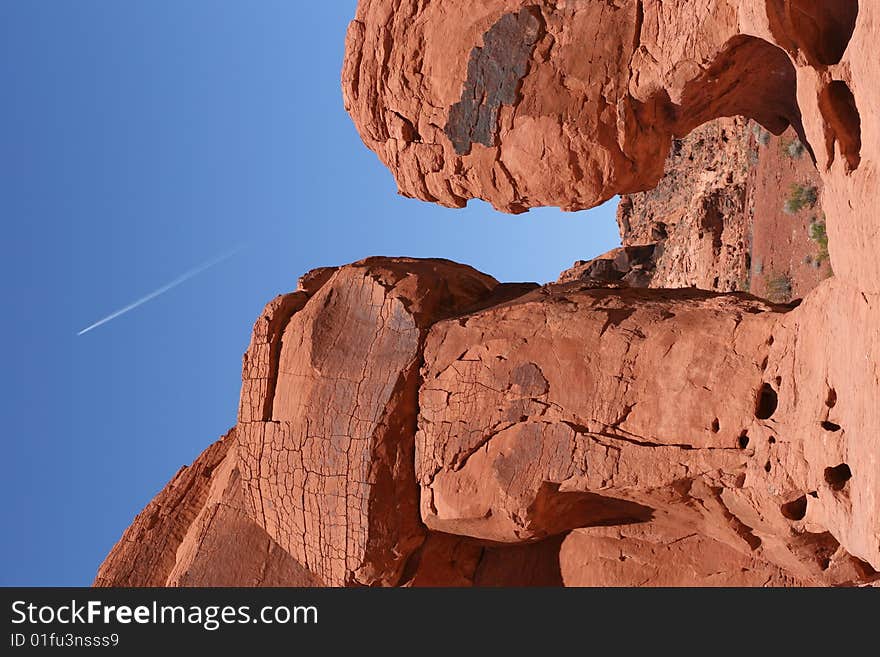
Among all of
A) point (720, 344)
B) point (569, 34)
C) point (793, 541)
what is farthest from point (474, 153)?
point (793, 541)

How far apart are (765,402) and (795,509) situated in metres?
0.78

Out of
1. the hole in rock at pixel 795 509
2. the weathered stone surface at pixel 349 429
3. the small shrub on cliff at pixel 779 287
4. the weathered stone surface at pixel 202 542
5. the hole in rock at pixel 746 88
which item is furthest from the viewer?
the small shrub on cliff at pixel 779 287

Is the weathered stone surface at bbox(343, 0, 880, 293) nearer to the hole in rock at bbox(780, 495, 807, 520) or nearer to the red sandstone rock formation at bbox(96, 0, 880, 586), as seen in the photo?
the red sandstone rock formation at bbox(96, 0, 880, 586)

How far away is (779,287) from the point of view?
52.5 ft

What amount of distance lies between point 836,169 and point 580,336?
2.45 meters

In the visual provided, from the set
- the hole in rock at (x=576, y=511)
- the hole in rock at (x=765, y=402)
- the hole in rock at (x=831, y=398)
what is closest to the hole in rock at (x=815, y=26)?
the hole in rock at (x=831, y=398)

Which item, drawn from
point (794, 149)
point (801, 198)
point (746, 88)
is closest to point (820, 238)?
point (801, 198)

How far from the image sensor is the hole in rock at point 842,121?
5062mm

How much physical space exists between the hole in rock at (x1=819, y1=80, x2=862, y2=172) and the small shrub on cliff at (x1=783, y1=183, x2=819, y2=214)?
37.9ft

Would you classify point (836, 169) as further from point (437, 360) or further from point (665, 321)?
point (437, 360)

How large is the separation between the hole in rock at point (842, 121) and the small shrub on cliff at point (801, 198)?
11.5 m

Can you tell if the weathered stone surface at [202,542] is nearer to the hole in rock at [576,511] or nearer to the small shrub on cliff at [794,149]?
the hole in rock at [576,511]

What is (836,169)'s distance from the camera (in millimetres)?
5129

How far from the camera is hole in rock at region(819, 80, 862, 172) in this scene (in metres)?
5.06
